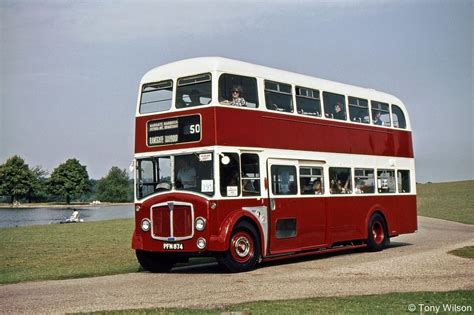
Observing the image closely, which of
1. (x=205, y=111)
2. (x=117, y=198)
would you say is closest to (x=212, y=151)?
(x=205, y=111)

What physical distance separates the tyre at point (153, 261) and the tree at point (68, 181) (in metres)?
107

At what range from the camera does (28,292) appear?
13047 millimetres

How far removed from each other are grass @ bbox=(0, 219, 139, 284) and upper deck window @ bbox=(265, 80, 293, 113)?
5211 mm

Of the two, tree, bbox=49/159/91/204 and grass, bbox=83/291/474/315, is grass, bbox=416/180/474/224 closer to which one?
grass, bbox=83/291/474/315

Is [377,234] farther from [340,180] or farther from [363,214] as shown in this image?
[340,180]

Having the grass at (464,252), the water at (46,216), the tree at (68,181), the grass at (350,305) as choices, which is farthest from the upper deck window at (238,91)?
the tree at (68,181)

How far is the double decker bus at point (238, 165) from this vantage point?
50.0 ft

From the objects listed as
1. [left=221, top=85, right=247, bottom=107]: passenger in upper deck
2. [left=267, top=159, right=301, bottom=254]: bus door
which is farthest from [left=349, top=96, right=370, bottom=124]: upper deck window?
[left=221, top=85, right=247, bottom=107]: passenger in upper deck

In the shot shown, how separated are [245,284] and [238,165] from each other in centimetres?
337

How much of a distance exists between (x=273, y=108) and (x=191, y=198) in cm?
331

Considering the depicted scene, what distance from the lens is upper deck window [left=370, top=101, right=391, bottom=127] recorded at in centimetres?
2150

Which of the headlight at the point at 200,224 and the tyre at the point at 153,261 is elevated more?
the headlight at the point at 200,224

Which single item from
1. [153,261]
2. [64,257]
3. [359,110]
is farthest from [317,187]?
[64,257]

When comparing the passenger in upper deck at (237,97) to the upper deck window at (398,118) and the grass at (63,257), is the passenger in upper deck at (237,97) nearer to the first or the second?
the grass at (63,257)
